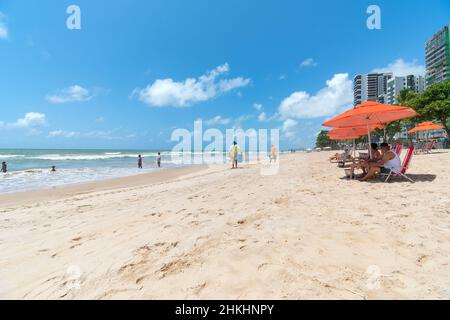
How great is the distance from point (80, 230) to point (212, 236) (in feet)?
7.67

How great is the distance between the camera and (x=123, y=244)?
3.02 meters

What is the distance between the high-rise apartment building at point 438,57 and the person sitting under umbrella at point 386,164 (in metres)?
107

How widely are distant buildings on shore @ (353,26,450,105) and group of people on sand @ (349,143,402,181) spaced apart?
8818 centimetres

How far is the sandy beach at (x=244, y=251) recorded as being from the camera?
1.97 metres

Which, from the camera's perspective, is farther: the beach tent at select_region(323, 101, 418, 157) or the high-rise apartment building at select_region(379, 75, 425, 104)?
the high-rise apartment building at select_region(379, 75, 425, 104)

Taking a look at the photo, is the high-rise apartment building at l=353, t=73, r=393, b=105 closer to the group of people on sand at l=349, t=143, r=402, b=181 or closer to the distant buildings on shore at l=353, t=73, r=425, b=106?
the distant buildings on shore at l=353, t=73, r=425, b=106

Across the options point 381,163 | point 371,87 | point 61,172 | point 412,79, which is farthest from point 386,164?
point 371,87

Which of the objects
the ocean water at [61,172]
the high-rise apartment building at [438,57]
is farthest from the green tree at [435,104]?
the high-rise apartment building at [438,57]

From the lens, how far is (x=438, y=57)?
9200 cm

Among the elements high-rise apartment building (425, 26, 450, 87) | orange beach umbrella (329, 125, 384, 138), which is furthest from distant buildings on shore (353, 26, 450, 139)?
orange beach umbrella (329, 125, 384, 138)

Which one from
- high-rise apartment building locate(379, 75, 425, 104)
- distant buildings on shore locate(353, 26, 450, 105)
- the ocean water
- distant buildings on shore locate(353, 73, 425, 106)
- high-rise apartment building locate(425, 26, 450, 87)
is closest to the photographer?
the ocean water

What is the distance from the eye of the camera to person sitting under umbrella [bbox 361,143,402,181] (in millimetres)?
6382

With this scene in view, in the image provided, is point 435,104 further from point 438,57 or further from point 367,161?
point 438,57
